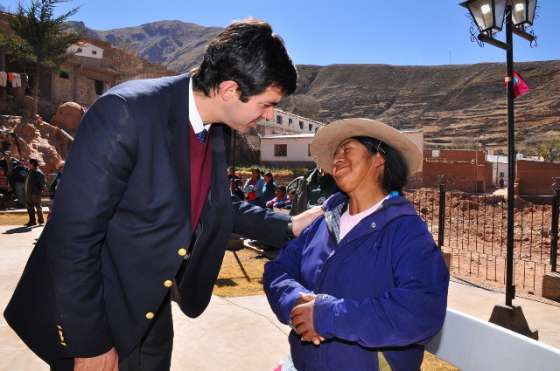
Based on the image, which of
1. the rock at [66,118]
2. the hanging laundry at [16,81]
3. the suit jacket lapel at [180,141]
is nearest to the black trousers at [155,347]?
the suit jacket lapel at [180,141]

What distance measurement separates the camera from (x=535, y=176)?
26219 millimetres

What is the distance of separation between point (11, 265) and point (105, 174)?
618 centimetres

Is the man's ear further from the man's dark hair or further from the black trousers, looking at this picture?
the black trousers

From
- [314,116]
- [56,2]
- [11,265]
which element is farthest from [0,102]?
[314,116]

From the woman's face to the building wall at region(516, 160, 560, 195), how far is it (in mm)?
27213

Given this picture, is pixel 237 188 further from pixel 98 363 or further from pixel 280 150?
pixel 280 150

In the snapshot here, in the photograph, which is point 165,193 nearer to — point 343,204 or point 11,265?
point 343,204

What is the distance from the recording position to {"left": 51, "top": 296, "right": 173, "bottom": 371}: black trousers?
77.9 inches

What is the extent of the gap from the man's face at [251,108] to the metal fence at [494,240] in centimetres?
624

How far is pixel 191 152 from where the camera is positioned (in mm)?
1906

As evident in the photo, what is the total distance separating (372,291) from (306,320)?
30 centimetres

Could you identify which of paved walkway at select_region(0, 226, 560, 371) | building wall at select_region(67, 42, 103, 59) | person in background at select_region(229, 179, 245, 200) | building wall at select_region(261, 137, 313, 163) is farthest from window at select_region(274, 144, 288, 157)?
paved walkway at select_region(0, 226, 560, 371)

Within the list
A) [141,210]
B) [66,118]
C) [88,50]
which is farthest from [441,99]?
[141,210]

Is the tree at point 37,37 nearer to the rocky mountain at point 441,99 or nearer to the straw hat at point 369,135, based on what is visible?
the straw hat at point 369,135
